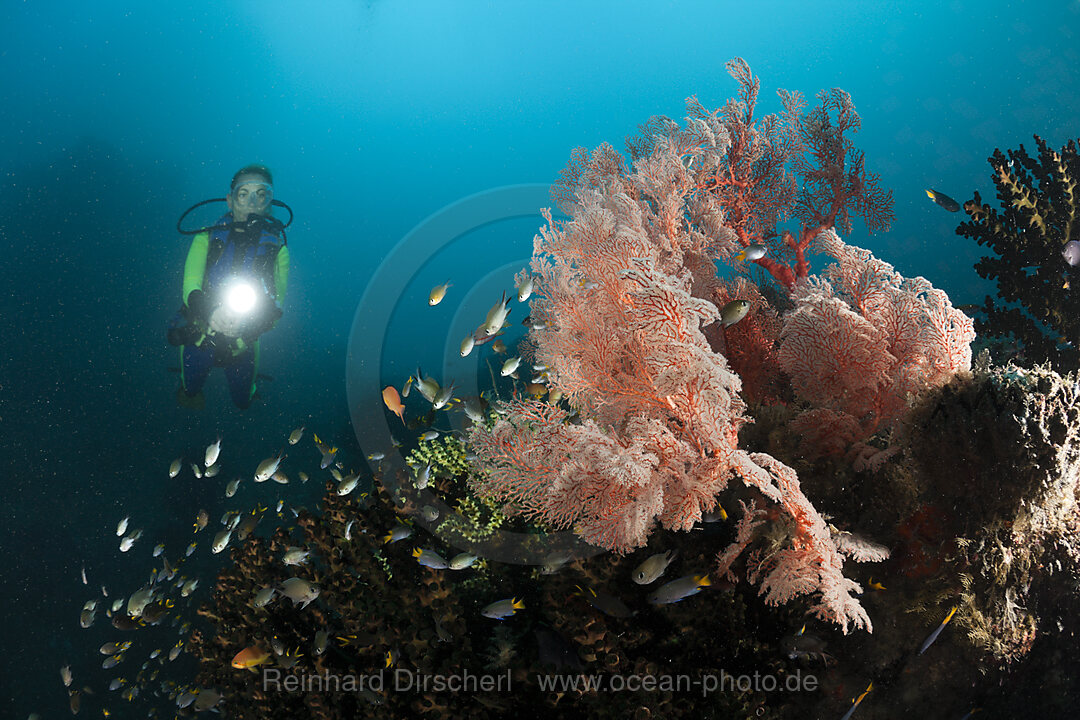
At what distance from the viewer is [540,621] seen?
140 inches

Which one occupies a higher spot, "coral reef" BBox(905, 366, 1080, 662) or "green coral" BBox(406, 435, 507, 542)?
"green coral" BBox(406, 435, 507, 542)

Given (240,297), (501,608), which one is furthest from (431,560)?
(240,297)

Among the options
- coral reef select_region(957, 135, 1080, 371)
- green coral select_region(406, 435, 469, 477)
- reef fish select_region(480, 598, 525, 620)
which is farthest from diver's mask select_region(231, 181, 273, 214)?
coral reef select_region(957, 135, 1080, 371)

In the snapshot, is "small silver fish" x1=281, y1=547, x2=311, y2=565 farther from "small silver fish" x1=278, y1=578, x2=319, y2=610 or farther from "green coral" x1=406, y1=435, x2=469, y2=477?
"green coral" x1=406, y1=435, x2=469, y2=477

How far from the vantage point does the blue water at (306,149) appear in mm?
15789

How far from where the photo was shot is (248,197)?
12.0 meters

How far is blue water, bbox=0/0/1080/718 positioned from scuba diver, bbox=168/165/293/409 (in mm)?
4988

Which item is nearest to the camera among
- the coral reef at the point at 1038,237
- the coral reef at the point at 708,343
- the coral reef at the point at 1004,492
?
the coral reef at the point at 1004,492

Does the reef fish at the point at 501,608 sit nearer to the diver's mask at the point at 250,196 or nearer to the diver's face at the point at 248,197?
the diver's face at the point at 248,197

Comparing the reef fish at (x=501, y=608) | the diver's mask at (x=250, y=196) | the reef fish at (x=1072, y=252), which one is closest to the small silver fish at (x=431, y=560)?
the reef fish at (x=501, y=608)

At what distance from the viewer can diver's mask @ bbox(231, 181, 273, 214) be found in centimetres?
1198

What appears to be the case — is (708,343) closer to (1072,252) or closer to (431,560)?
(431,560)

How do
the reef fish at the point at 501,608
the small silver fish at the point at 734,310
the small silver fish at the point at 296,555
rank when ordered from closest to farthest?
the small silver fish at the point at 734,310 → the reef fish at the point at 501,608 → the small silver fish at the point at 296,555

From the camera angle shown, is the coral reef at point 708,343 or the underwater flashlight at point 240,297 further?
the underwater flashlight at point 240,297
